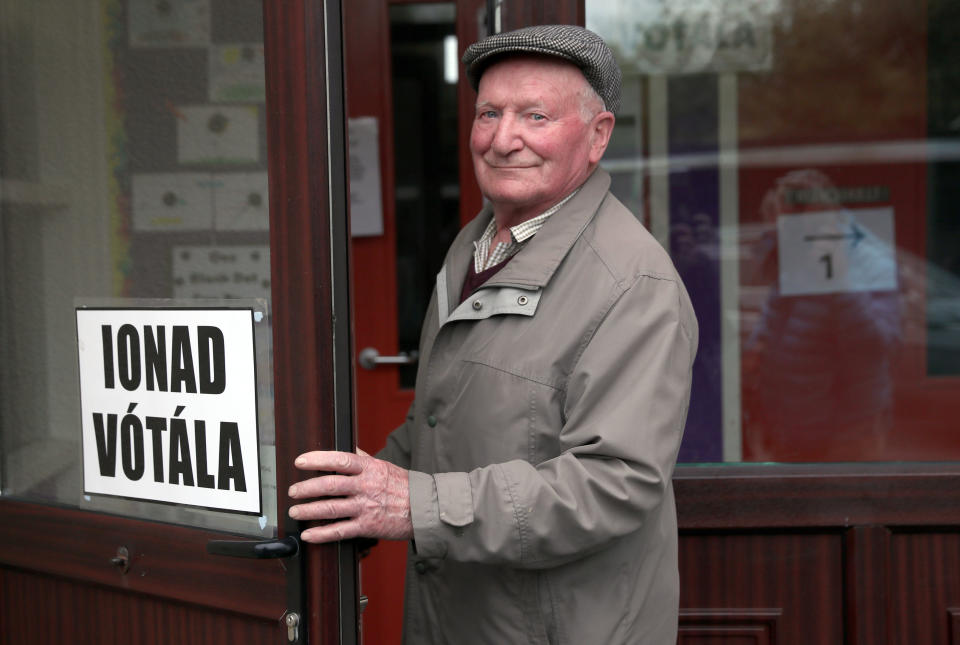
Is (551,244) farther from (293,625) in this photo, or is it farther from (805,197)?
(805,197)

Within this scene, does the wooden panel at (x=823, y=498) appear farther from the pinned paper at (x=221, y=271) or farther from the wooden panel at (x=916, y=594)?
the pinned paper at (x=221, y=271)

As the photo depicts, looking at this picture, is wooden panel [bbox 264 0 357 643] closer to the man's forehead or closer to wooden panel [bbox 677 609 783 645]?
the man's forehead

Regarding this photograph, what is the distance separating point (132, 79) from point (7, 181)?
0.44m

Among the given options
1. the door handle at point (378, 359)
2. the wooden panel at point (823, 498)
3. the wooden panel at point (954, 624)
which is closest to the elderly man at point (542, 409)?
the wooden panel at point (823, 498)

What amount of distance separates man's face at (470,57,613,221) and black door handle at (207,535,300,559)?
67 centimetres

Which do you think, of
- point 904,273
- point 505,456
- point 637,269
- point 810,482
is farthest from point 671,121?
point 505,456

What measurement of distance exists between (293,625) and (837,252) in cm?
213

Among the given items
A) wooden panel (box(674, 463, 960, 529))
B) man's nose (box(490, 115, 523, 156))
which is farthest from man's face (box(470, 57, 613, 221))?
wooden panel (box(674, 463, 960, 529))

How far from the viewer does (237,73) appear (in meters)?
1.55

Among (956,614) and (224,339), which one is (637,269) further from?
(956,614)

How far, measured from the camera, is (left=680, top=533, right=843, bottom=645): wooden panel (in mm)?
2277

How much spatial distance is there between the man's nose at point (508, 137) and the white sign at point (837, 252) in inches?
62.9

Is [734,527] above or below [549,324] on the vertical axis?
below

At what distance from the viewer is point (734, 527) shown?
2281mm
